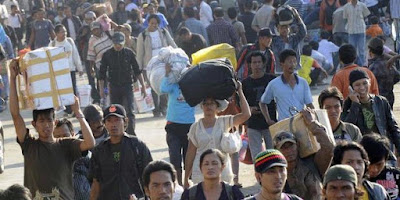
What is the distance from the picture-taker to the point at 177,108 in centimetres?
1360

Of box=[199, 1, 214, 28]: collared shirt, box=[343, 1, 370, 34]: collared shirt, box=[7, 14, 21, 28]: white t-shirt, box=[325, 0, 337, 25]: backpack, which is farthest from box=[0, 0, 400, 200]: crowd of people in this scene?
box=[7, 14, 21, 28]: white t-shirt

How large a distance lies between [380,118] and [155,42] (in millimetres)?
8892

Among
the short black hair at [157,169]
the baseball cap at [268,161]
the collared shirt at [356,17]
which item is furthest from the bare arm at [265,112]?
the collared shirt at [356,17]

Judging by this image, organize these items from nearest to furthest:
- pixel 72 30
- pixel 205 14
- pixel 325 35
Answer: pixel 325 35 < pixel 72 30 < pixel 205 14

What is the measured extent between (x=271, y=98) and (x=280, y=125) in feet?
7.78

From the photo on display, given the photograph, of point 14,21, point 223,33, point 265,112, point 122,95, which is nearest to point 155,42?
point 223,33

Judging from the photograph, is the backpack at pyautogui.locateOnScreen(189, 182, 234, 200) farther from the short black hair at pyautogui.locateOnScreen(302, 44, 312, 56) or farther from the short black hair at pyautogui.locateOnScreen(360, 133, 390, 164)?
the short black hair at pyautogui.locateOnScreen(302, 44, 312, 56)

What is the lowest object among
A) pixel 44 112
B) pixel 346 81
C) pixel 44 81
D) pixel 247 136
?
pixel 247 136

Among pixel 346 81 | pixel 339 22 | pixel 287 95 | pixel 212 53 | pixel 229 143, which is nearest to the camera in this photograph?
pixel 229 143

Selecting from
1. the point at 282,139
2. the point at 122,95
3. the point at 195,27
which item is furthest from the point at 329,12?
the point at 282,139

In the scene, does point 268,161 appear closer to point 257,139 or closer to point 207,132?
point 207,132

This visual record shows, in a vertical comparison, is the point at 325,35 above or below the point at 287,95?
below

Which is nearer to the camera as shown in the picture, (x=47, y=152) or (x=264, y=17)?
(x=47, y=152)

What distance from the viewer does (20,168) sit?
16.3 metres
